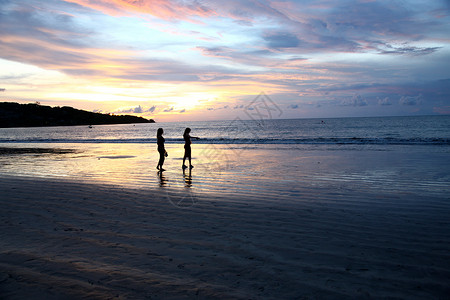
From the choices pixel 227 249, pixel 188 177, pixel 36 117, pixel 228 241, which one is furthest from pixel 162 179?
pixel 36 117

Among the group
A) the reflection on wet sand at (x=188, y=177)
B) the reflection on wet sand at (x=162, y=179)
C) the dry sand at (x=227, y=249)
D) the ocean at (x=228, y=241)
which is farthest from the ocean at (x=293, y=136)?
the dry sand at (x=227, y=249)

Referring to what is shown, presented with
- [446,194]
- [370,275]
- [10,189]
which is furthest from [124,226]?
[446,194]

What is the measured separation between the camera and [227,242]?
177 inches

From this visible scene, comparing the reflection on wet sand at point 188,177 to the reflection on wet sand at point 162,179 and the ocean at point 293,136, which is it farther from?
the ocean at point 293,136

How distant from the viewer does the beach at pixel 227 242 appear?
3207 mm

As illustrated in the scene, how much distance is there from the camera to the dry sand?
3178 millimetres

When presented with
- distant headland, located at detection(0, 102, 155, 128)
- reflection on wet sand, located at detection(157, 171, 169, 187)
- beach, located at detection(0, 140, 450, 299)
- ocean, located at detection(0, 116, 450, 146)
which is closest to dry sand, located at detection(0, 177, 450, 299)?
beach, located at detection(0, 140, 450, 299)

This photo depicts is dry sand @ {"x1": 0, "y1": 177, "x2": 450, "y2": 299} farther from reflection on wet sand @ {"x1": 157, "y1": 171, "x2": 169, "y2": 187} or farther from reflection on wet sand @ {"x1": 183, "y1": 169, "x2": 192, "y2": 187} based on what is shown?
reflection on wet sand @ {"x1": 157, "y1": 171, "x2": 169, "y2": 187}

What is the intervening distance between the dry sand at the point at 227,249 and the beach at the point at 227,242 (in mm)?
17

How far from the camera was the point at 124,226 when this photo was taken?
17.6ft

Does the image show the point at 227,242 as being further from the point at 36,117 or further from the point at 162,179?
the point at 36,117

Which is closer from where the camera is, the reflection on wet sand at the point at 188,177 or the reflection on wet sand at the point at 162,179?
the reflection on wet sand at the point at 188,177

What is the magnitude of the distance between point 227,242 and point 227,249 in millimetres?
274

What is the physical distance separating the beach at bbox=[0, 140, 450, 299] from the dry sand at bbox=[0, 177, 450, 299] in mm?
17
